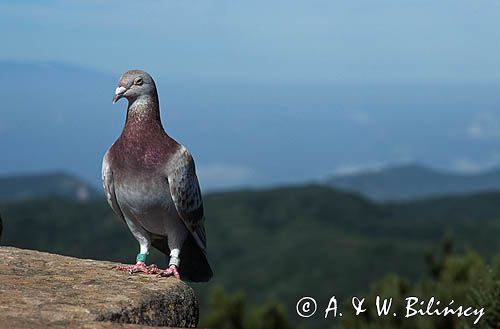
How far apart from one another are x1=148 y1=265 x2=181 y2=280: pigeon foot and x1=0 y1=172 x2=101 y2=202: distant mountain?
6496 inches

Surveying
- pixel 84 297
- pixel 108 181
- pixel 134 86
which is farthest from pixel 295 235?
pixel 84 297

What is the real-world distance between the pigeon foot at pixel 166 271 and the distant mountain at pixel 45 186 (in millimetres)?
164994

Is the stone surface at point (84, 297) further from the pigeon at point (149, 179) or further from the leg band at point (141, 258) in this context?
the pigeon at point (149, 179)

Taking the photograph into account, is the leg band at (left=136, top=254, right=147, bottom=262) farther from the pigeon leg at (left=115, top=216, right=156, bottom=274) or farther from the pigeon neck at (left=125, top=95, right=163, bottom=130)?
the pigeon neck at (left=125, top=95, right=163, bottom=130)

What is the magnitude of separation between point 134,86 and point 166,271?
162 cm

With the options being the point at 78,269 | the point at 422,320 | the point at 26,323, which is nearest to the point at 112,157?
the point at 78,269

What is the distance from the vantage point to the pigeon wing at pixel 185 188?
8102 mm

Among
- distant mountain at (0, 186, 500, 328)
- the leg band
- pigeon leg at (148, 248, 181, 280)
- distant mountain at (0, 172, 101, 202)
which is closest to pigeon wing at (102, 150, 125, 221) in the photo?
the leg band

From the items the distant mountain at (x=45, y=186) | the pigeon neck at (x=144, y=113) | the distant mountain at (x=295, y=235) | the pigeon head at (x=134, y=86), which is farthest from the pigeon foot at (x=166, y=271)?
the distant mountain at (x=45, y=186)

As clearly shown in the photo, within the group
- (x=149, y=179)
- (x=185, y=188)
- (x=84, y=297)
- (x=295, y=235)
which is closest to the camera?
(x=84, y=297)

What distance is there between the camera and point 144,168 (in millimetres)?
8039

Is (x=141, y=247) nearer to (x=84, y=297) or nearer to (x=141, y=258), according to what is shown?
(x=141, y=258)

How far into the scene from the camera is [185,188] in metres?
8.17

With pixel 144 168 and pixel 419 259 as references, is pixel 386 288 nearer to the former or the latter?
pixel 144 168
